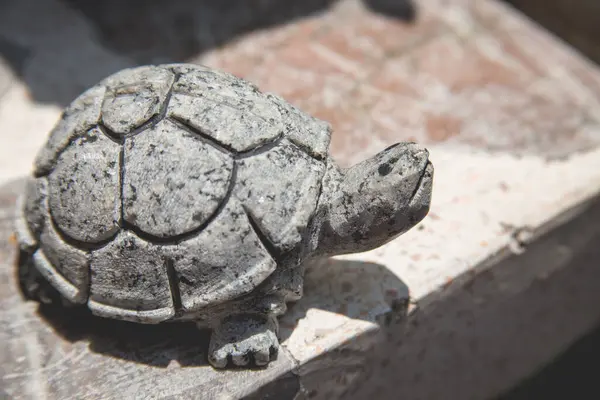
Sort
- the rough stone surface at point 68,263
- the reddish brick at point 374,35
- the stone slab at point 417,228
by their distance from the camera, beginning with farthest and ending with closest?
the reddish brick at point 374,35 → the stone slab at point 417,228 → the rough stone surface at point 68,263

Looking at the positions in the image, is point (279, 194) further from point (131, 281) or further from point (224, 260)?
point (131, 281)

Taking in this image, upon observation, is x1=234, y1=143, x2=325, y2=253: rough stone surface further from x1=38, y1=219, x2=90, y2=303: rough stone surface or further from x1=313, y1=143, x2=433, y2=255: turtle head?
x1=38, y1=219, x2=90, y2=303: rough stone surface

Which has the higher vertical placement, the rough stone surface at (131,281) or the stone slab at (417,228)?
the rough stone surface at (131,281)

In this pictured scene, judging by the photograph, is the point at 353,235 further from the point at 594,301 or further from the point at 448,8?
the point at 448,8

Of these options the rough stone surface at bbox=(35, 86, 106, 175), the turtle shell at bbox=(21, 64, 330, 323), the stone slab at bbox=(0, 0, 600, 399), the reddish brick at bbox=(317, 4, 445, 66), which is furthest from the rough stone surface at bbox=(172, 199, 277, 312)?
the reddish brick at bbox=(317, 4, 445, 66)

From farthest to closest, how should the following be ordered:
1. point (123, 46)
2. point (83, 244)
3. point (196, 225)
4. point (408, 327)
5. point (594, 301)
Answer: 1. point (123, 46)
2. point (594, 301)
3. point (408, 327)
4. point (83, 244)
5. point (196, 225)

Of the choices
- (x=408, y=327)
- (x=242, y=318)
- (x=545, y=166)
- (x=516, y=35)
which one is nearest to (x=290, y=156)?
(x=242, y=318)

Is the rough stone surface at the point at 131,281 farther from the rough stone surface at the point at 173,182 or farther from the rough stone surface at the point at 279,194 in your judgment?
the rough stone surface at the point at 279,194

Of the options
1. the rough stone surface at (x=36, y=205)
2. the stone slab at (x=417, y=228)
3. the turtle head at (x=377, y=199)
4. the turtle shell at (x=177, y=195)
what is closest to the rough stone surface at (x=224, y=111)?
the turtle shell at (x=177, y=195)
